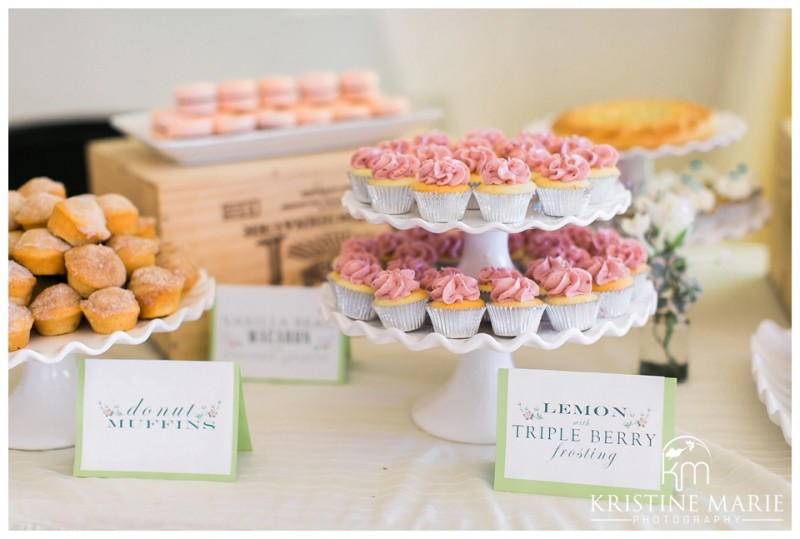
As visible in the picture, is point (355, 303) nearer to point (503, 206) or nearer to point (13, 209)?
point (503, 206)

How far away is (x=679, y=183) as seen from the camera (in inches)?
78.4

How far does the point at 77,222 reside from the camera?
1378 millimetres

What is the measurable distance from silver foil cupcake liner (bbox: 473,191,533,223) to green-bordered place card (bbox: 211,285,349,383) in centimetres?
50

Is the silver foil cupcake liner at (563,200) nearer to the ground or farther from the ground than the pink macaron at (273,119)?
nearer to the ground

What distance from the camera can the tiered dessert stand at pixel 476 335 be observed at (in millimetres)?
1290

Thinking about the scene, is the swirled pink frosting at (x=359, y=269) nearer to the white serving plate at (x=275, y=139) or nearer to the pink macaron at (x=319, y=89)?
the white serving plate at (x=275, y=139)

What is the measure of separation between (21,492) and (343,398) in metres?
0.56

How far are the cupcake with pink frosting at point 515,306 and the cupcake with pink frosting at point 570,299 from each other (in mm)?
22

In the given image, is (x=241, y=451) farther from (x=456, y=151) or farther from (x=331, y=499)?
(x=456, y=151)

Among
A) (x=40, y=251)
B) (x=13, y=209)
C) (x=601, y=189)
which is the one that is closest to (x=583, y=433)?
(x=601, y=189)

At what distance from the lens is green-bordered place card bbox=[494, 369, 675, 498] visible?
127cm

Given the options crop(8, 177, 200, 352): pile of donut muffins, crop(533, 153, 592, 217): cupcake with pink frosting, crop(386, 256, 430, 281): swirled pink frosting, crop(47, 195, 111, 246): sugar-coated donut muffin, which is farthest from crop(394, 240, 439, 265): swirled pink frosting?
crop(47, 195, 111, 246): sugar-coated donut muffin

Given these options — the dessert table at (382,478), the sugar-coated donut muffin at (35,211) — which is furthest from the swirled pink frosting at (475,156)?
the sugar-coated donut muffin at (35,211)

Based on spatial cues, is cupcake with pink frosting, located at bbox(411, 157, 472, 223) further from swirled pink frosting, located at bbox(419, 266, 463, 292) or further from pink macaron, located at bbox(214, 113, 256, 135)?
pink macaron, located at bbox(214, 113, 256, 135)
